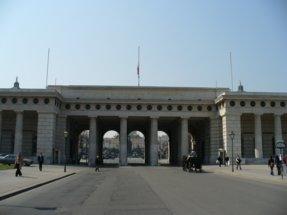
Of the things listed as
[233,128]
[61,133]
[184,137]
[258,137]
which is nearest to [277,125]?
[258,137]

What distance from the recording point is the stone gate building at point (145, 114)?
65500 millimetres

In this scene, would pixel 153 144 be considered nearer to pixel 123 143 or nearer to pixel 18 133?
pixel 123 143

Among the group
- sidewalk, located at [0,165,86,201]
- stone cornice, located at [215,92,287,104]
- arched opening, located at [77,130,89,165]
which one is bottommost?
sidewalk, located at [0,165,86,201]

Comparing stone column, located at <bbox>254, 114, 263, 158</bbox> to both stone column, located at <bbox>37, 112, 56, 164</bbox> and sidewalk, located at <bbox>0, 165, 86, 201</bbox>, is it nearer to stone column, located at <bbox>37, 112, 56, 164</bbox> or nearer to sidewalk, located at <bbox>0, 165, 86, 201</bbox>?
stone column, located at <bbox>37, 112, 56, 164</bbox>

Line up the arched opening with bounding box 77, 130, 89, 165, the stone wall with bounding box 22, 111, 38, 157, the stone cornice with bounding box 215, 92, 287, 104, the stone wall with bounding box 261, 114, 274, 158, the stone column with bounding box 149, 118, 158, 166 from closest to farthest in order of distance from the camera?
1. the stone cornice with bounding box 215, 92, 287, 104
2. the stone column with bounding box 149, 118, 158, 166
3. the stone wall with bounding box 22, 111, 38, 157
4. the stone wall with bounding box 261, 114, 274, 158
5. the arched opening with bounding box 77, 130, 89, 165

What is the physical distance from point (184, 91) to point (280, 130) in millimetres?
17416

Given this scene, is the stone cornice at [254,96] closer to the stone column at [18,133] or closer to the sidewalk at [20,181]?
the stone column at [18,133]

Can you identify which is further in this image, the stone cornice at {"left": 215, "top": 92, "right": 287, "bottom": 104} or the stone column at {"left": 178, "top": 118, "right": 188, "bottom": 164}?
the stone column at {"left": 178, "top": 118, "right": 188, "bottom": 164}

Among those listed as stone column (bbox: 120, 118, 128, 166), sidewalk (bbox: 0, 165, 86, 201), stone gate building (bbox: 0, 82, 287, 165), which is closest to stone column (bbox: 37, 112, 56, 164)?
stone gate building (bbox: 0, 82, 287, 165)

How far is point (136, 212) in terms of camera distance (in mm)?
13570

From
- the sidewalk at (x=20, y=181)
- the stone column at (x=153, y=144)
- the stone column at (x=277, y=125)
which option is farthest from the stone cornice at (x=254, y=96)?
the sidewalk at (x=20, y=181)

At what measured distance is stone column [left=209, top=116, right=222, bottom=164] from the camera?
69438mm

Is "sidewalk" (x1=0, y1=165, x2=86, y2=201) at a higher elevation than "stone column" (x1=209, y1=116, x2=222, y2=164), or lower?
lower

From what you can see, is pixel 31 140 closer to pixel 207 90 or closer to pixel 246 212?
→ pixel 207 90
